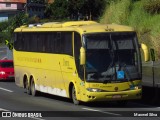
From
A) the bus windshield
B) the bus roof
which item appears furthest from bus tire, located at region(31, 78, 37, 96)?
the bus windshield

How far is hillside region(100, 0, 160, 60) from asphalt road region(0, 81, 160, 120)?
522 inches

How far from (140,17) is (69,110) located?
21.7m

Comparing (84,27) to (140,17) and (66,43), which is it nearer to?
(66,43)

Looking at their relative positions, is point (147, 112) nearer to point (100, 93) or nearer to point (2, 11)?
point (100, 93)

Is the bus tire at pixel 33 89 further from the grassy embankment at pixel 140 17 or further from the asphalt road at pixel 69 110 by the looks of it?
the grassy embankment at pixel 140 17

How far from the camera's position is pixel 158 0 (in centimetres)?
4006

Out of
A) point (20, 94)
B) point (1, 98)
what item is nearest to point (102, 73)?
point (1, 98)

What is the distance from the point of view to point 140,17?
132 feet

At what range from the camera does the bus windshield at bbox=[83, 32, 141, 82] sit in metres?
20.3

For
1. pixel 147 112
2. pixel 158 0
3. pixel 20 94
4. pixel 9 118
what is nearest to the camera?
pixel 9 118

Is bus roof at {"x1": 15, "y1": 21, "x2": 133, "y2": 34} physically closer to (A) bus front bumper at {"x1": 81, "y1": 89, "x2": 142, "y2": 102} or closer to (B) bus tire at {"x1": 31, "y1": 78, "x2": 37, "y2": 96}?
(A) bus front bumper at {"x1": 81, "y1": 89, "x2": 142, "y2": 102}

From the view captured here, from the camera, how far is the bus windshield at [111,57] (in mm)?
20292

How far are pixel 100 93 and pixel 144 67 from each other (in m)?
9.98

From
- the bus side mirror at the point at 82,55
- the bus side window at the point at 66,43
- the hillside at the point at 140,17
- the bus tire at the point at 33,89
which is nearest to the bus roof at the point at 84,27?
the bus side window at the point at 66,43
